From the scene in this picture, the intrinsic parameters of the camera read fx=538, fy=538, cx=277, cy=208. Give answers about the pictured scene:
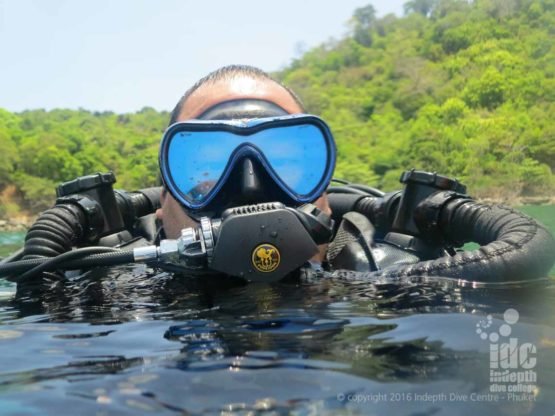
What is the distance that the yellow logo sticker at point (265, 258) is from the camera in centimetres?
170

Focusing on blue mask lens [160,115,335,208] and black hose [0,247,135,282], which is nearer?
black hose [0,247,135,282]

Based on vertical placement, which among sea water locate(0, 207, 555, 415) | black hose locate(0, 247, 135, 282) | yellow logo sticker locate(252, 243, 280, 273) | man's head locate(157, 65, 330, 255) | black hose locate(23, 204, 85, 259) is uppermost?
man's head locate(157, 65, 330, 255)

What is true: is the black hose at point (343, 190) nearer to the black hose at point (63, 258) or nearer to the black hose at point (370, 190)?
the black hose at point (370, 190)

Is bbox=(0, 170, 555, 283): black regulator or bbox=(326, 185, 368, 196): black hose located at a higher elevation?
bbox=(326, 185, 368, 196): black hose

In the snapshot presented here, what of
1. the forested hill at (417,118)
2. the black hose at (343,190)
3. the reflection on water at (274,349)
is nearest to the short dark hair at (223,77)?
the black hose at (343,190)

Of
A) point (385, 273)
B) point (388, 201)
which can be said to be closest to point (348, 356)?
point (385, 273)

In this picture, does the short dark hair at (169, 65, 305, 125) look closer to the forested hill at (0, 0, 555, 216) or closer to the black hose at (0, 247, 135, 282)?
the black hose at (0, 247, 135, 282)

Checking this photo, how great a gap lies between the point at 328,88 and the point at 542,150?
4102 cm

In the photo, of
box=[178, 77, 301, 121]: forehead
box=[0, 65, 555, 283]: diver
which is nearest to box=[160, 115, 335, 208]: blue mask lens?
box=[0, 65, 555, 283]: diver

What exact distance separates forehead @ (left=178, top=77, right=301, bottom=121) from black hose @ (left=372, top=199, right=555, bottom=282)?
100 centimetres

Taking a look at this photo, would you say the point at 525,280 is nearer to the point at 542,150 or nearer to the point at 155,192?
the point at 155,192

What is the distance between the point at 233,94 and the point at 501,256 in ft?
4.44

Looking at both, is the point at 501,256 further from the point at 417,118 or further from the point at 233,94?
the point at 417,118

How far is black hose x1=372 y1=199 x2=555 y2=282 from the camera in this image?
5.90ft
